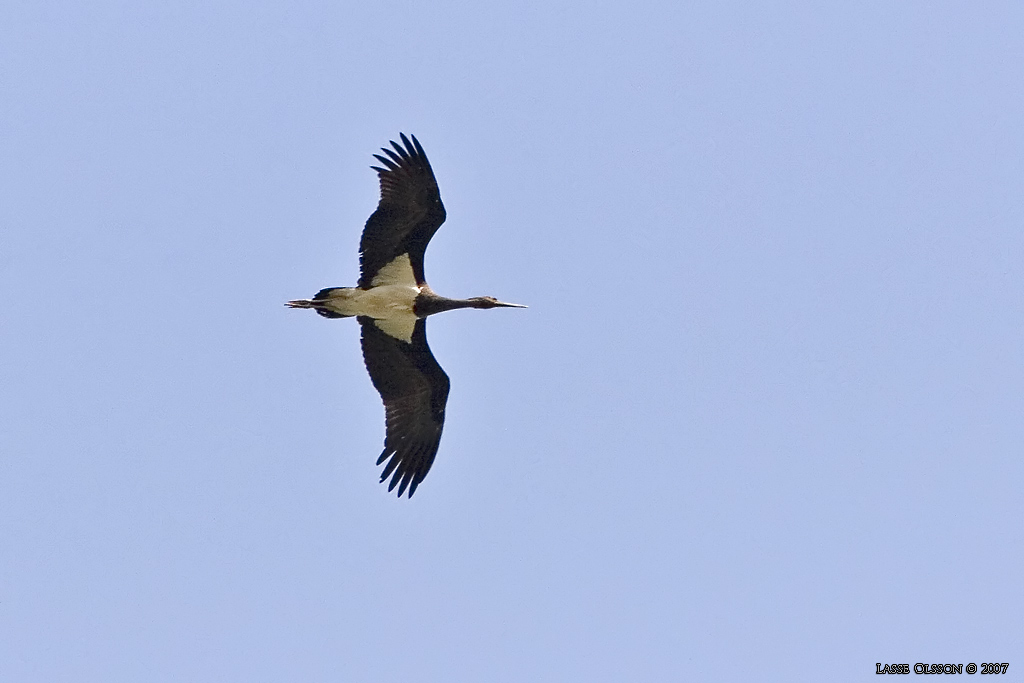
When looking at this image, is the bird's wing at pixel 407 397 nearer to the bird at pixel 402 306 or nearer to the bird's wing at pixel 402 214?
the bird at pixel 402 306

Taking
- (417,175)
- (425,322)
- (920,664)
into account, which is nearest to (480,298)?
(425,322)

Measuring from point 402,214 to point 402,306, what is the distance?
1.56 m

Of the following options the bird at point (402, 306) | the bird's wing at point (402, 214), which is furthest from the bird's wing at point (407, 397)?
the bird's wing at point (402, 214)

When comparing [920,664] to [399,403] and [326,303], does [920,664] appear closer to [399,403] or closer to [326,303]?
[399,403]

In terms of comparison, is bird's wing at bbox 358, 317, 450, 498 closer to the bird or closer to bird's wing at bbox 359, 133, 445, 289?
the bird

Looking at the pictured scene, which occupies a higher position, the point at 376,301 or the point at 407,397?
the point at 376,301

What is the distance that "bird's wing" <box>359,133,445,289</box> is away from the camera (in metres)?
19.8

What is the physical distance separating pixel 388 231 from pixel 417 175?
3.52 ft

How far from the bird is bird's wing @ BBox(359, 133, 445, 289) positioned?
16 millimetres

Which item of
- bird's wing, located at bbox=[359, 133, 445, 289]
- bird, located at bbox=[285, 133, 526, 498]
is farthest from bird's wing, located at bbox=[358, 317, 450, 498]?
bird's wing, located at bbox=[359, 133, 445, 289]

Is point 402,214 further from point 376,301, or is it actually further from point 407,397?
point 407,397

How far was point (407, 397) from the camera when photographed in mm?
21391

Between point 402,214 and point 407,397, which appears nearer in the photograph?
point 402,214

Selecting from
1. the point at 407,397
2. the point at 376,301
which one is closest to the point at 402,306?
the point at 376,301
